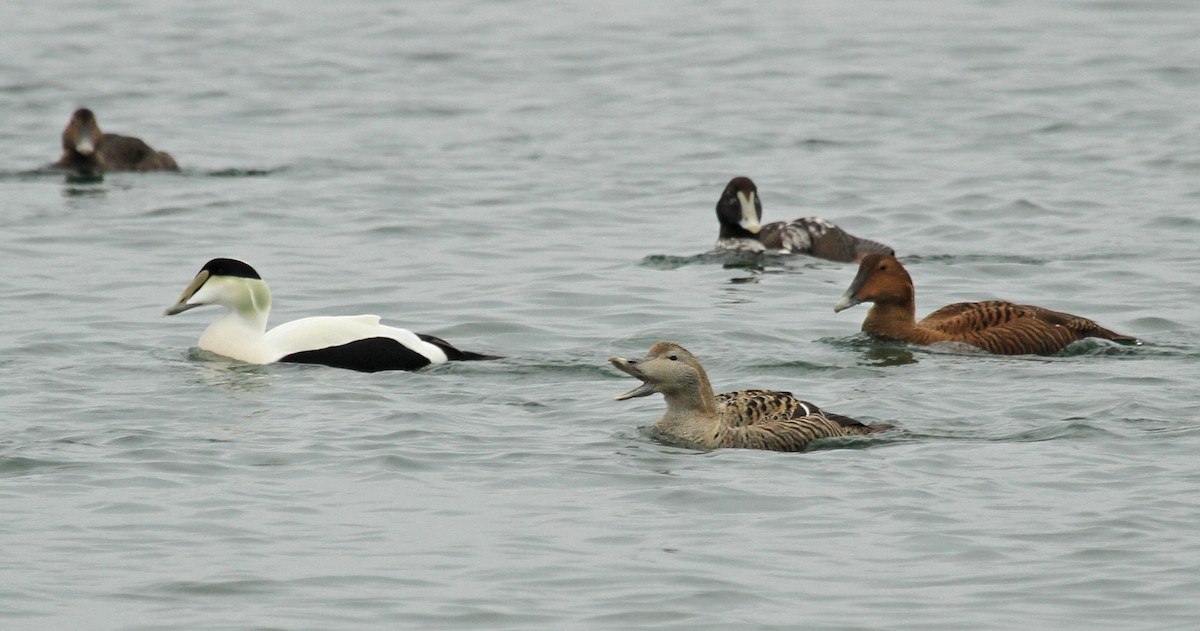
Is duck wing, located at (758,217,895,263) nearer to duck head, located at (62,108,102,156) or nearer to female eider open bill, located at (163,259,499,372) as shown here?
female eider open bill, located at (163,259,499,372)

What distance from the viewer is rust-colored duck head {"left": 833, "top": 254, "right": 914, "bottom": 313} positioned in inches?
514

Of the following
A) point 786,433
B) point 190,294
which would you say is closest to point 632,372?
point 786,433

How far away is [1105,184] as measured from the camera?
19.6m

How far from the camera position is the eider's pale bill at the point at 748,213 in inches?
653

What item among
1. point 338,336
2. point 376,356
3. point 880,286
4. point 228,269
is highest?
point 228,269

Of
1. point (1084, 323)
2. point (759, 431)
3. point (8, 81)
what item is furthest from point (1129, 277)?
point (8, 81)

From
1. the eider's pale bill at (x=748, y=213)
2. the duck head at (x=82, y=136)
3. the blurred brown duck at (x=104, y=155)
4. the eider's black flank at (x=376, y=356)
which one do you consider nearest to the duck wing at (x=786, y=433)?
the eider's black flank at (x=376, y=356)

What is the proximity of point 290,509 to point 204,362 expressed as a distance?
3.68 m

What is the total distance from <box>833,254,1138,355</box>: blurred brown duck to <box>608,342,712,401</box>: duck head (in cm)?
336

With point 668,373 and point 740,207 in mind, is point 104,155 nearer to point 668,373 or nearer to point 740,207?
point 740,207

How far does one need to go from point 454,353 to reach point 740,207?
5.13 metres

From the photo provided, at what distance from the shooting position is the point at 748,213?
16656 mm

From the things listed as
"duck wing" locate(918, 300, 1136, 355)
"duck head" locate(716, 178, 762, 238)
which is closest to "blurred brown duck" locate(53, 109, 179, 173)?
"duck head" locate(716, 178, 762, 238)

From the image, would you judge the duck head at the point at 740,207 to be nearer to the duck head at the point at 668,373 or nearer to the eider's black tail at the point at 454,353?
the eider's black tail at the point at 454,353
